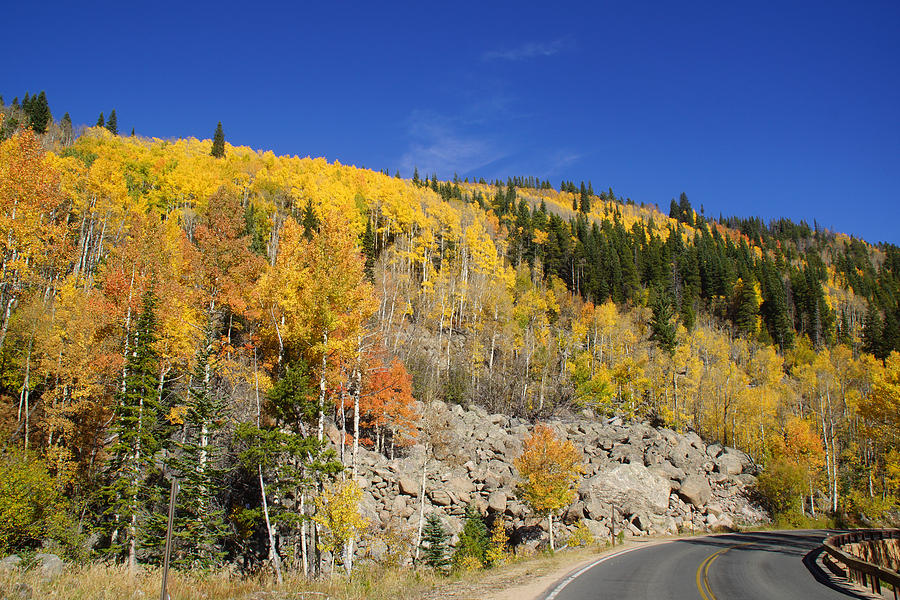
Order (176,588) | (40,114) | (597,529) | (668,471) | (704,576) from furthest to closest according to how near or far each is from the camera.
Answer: (40,114) < (668,471) < (597,529) < (704,576) < (176,588)

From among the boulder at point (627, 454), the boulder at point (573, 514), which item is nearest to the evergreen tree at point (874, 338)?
the boulder at point (627, 454)

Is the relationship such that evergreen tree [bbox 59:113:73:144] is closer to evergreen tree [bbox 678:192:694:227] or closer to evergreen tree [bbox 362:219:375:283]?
evergreen tree [bbox 362:219:375:283]

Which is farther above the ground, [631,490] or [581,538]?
[631,490]

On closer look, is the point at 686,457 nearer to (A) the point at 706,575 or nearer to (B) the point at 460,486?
(B) the point at 460,486

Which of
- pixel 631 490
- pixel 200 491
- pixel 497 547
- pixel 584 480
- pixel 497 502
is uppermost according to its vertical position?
pixel 200 491

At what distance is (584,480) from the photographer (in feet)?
114

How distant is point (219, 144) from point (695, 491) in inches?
3397

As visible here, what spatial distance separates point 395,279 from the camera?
170 feet

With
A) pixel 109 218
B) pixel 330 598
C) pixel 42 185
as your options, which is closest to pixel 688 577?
pixel 330 598

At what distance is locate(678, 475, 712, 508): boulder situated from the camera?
3469 cm

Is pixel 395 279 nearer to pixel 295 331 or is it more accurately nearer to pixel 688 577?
pixel 295 331

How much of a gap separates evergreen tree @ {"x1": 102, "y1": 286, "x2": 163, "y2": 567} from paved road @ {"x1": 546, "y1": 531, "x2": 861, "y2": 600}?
16.9m

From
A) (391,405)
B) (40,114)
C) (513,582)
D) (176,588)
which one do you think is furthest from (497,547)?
(40,114)

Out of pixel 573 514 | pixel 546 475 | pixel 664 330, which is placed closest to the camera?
pixel 546 475
